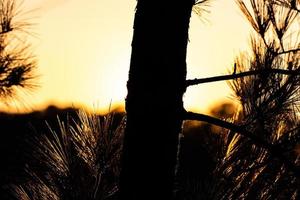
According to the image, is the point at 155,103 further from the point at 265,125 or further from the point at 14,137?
the point at 14,137

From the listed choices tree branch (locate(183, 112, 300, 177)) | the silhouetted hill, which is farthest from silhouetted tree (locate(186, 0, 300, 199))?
the silhouetted hill

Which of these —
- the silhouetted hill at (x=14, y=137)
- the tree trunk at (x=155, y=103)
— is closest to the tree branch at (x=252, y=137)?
the tree trunk at (x=155, y=103)

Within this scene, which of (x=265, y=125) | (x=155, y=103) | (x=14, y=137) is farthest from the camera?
(x=14, y=137)

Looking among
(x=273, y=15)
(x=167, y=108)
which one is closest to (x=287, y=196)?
(x=273, y=15)

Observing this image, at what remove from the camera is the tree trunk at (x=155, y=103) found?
141 centimetres

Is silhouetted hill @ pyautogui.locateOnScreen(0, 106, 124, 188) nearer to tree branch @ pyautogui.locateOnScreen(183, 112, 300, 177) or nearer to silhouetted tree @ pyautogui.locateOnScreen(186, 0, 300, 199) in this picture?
silhouetted tree @ pyautogui.locateOnScreen(186, 0, 300, 199)

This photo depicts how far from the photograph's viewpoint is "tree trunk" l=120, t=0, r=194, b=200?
141cm

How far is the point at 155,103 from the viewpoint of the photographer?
142cm

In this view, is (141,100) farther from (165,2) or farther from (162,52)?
(165,2)

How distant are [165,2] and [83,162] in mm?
1005

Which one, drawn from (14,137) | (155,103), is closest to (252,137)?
(155,103)

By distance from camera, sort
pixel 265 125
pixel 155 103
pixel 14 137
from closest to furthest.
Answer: pixel 155 103
pixel 265 125
pixel 14 137

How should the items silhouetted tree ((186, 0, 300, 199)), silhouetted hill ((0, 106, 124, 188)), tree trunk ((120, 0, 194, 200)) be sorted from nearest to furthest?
1. tree trunk ((120, 0, 194, 200))
2. silhouetted tree ((186, 0, 300, 199))
3. silhouetted hill ((0, 106, 124, 188))

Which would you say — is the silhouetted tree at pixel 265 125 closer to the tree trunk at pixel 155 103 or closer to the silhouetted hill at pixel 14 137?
the tree trunk at pixel 155 103
